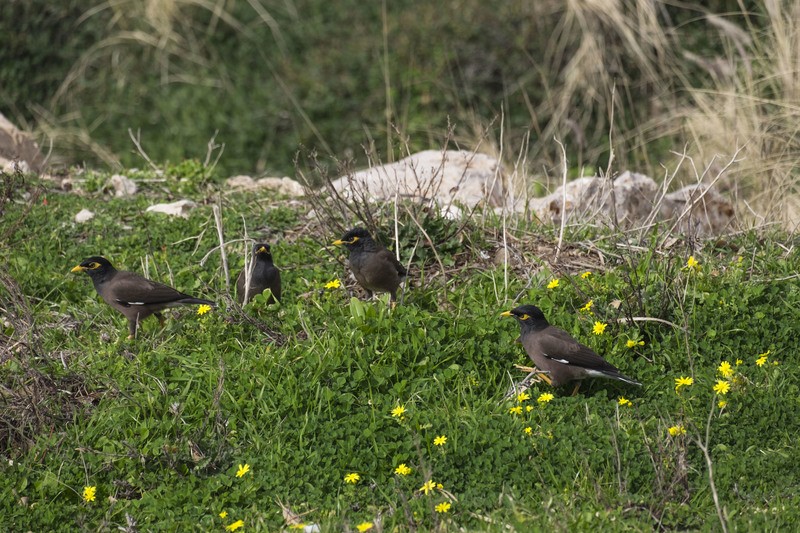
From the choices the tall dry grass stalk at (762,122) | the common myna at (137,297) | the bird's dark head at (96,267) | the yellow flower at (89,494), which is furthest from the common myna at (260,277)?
the tall dry grass stalk at (762,122)

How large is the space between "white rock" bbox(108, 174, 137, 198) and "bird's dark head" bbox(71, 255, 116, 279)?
244 centimetres

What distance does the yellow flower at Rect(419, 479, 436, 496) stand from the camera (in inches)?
194

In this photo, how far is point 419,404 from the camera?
5.84 meters

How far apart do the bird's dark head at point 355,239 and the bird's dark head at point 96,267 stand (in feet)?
4.71

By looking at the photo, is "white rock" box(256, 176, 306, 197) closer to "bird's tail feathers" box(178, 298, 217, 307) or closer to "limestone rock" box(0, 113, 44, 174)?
"limestone rock" box(0, 113, 44, 174)

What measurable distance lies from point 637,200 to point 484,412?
11.8 feet

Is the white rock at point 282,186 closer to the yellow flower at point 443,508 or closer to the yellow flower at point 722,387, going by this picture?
the yellow flower at point 722,387

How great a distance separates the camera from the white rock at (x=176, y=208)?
27.9 ft

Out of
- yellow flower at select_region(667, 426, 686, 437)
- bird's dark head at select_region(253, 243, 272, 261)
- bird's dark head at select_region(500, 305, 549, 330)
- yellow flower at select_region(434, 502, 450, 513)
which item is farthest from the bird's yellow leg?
bird's dark head at select_region(253, 243, 272, 261)

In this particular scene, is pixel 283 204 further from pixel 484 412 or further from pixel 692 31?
pixel 692 31

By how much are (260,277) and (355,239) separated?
25.2 inches

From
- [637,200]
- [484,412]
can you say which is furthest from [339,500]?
[637,200]

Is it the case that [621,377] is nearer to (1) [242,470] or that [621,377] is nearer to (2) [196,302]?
(1) [242,470]

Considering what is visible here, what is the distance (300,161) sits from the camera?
1279 centimetres
